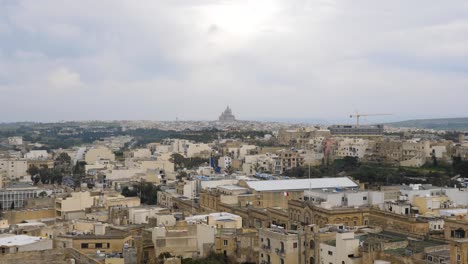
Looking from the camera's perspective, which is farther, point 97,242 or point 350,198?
point 350,198

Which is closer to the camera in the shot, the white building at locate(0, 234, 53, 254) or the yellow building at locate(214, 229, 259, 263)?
the white building at locate(0, 234, 53, 254)

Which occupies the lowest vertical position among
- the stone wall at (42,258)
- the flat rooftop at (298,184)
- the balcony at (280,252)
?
the balcony at (280,252)

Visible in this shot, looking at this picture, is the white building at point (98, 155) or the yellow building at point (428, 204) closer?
the yellow building at point (428, 204)

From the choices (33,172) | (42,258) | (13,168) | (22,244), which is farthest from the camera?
(13,168)

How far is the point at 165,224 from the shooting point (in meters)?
34.7

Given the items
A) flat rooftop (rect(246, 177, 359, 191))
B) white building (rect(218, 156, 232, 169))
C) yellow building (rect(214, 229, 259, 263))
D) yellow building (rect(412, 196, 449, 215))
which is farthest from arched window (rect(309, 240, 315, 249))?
white building (rect(218, 156, 232, 169))

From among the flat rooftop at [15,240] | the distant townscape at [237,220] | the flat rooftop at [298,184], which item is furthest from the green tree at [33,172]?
the flat rooftop at [15,240]

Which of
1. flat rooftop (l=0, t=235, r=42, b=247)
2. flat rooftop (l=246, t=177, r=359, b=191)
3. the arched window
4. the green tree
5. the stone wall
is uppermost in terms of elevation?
the stone wall

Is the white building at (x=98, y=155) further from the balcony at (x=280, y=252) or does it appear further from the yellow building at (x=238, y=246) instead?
the balcony at (x=280, y=252)

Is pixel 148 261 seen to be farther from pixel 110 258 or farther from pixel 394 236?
pixel 394 236

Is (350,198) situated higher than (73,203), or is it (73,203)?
(350,198)

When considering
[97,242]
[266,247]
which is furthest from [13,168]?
[266,247]

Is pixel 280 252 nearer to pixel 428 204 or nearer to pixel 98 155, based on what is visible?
pixel 428 204

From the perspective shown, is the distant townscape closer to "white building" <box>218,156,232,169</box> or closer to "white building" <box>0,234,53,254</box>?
"white building" <box>0,234,53,254</box>
